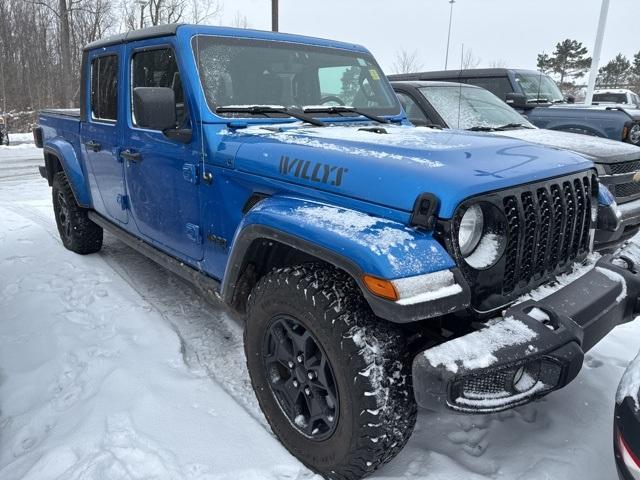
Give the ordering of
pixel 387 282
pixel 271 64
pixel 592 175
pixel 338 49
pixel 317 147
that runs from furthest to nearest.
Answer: pixel 338 49
pixel 271 64
pixel 592 175
pixel 317 147
pixel 387 282

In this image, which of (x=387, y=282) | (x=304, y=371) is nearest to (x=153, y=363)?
(x=304, y=371)

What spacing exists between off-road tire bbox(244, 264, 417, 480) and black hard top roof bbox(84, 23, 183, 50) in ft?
5.83

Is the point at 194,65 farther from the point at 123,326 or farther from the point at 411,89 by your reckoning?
the point at 411,89

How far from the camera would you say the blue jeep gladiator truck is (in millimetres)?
1776

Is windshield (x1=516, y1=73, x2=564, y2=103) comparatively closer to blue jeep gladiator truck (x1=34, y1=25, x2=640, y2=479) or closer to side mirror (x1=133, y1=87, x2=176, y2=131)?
blue jeep gladiator truck (x1=34, y1=25, x2=640, y2=479)

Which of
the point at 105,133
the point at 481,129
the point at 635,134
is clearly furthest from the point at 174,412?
the point at 635,134

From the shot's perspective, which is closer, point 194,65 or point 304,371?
point 304,371

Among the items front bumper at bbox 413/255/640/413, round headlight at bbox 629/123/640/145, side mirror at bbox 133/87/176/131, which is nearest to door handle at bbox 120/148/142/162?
side mirror at bbox 133/87/176/131

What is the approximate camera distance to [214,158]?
2678 millimetres

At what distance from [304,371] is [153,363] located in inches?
46.0

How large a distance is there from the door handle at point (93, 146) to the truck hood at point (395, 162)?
5.65 ft

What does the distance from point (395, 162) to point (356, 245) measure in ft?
1.48

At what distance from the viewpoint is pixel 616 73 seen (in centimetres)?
4562

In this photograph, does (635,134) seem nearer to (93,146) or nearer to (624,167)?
(624,167)
